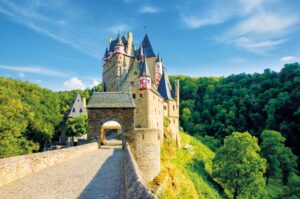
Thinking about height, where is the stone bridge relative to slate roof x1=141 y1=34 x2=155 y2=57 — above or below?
below

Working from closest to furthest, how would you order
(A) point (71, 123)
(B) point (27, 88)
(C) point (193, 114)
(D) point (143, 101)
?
1. (D) point (143, 101)
2. (A) point (71, 123)
3. (B) point (27, 88)
4. (C) point (193, 114)

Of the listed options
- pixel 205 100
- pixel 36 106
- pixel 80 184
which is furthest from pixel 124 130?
pixel 205 100

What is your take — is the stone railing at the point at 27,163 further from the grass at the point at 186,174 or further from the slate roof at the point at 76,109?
the slate roof at the point at 76,109

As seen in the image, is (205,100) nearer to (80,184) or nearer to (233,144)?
(233,144)

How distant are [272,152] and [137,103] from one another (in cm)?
2772

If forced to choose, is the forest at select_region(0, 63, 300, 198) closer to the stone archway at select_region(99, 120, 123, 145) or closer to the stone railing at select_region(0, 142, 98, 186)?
the stone archway at select_region(99, 120, 123, 145)

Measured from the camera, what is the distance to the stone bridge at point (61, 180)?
6035 mm

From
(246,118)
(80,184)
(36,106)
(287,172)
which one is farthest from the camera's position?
(246,118)

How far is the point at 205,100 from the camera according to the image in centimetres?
7738

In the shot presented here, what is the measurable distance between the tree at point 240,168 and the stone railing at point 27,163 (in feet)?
72.6

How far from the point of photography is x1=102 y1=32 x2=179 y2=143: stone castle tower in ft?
97.9

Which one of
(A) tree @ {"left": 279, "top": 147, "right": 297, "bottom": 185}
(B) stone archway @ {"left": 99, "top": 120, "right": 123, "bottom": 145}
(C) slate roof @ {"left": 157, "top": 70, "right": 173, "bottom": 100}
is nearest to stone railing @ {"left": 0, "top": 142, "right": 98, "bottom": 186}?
(B) stone archway @ {"left": 99, "top": 120, "right": 123, "bottom": 145}

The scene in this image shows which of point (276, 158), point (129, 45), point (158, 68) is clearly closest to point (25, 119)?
point (158, 68)

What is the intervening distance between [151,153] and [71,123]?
22320 mm
